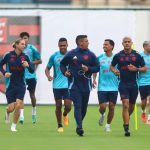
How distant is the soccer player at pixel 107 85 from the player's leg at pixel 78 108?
1486 mm

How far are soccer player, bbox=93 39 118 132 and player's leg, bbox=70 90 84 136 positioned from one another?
4.88 ft

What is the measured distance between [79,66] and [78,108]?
2.77 feet

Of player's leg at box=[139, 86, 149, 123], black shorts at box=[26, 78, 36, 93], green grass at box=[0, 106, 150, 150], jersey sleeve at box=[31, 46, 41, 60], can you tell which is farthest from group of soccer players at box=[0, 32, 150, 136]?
player's leg at box=[139, 86, 149, 123]

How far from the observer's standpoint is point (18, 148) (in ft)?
51.9

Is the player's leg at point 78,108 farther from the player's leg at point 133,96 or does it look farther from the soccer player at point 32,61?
the soccer player at point 32,61

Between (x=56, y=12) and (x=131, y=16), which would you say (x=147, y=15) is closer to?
(x=131, y=16)

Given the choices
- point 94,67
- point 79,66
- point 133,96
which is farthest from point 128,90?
point 79,66

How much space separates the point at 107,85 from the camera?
20.8 meters

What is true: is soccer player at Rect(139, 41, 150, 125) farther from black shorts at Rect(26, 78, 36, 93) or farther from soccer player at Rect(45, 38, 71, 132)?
soccer player at Rect(45, 38, 71, 132)

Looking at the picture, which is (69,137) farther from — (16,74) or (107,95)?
(107,95)

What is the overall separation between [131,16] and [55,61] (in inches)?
391

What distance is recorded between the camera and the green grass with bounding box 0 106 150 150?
53.2 ft

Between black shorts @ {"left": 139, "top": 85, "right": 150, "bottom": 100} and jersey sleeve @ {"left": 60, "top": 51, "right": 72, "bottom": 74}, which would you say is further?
black shorts @ {"left": 139, "top": 85, "right": 150, "bottom": 100}

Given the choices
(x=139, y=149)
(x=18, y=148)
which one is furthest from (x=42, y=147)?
(x=139, y=149)
